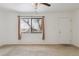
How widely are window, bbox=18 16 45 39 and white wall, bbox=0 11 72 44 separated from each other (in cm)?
8

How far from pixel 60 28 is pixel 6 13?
2.95ft

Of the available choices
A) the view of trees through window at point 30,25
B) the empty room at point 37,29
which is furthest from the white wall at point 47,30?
the view of trees through window at point 30,25

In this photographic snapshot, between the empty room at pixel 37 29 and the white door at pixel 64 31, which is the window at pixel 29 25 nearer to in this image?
the empty room at pixel 37 29

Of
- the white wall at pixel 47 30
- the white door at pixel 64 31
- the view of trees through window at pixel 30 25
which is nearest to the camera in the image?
the view of trees through window at pixel 30 25

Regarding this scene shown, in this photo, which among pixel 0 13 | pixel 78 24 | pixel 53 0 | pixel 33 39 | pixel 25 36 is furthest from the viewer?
pixel 78 24

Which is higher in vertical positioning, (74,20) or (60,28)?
(74,20)

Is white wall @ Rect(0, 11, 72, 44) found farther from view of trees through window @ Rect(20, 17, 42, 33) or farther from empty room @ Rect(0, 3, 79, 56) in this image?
view of trees through window @ Rect(20, 17, 42, 33)

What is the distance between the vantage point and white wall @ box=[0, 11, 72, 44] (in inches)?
66.6

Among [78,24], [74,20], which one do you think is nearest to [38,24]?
[74,20]

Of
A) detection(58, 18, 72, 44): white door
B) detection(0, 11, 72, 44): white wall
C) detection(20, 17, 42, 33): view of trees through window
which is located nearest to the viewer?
detection(20, 17, 42, 33): view of trees through window

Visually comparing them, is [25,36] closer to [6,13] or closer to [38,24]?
[38,24]

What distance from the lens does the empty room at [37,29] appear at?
1.63 metres

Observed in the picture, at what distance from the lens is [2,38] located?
68.3 inches

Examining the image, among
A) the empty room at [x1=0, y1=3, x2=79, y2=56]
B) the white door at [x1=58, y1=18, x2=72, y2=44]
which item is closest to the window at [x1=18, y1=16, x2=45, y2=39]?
the empty room at [x1=0, y1=3, x2=79, y2=56]
